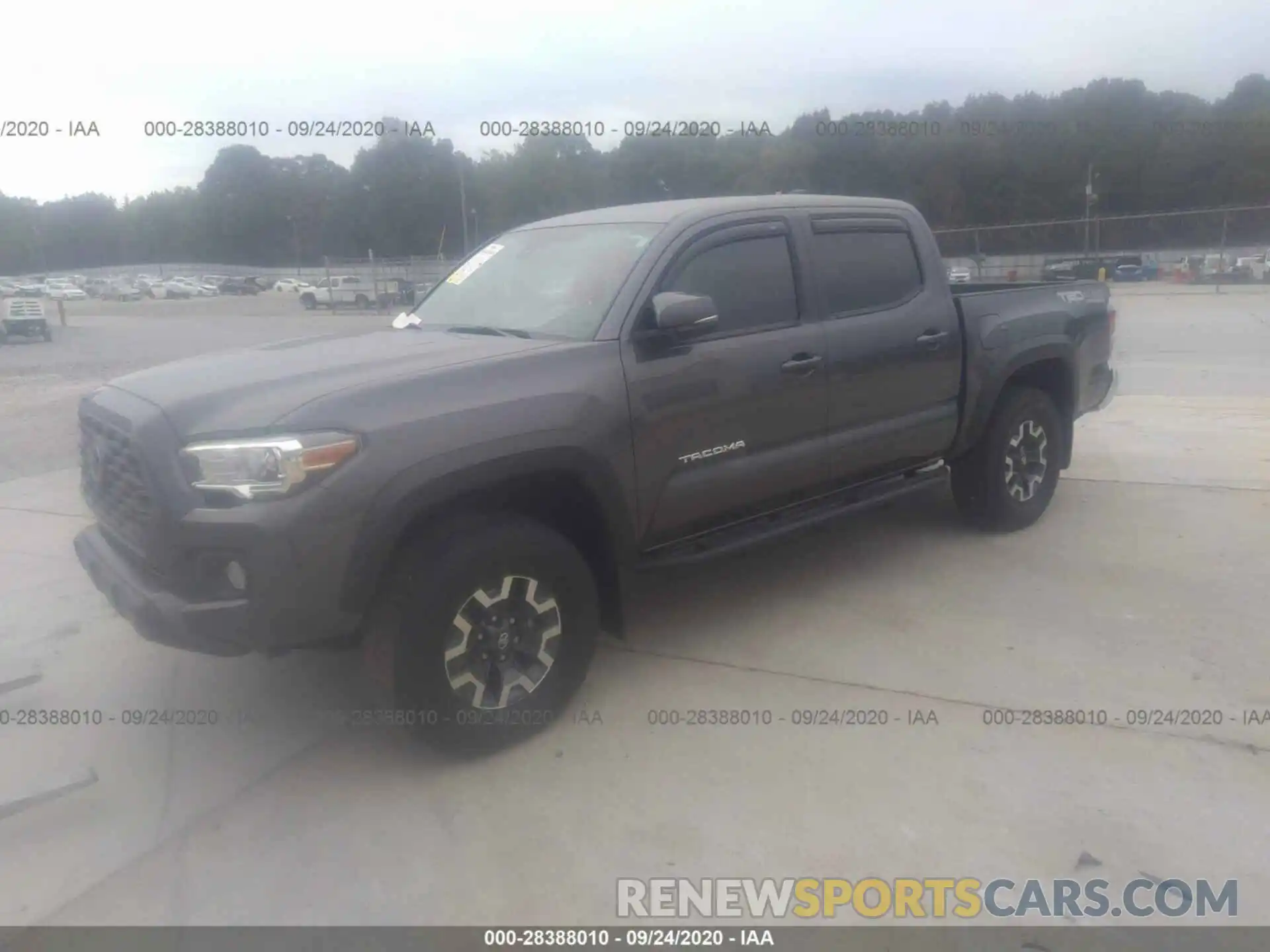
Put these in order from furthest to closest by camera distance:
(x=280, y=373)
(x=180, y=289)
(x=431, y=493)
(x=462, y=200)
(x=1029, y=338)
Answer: (x=180, y=289)
(x=462, y=200)
(x=1029, y=338)
(x=280, y=373)
(x=431, y=493)

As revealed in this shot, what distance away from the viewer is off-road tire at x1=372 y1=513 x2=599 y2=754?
3496 mm

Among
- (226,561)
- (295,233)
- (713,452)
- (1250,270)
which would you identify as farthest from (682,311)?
(295,233)

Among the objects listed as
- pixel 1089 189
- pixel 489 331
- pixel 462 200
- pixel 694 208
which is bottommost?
pixel 489 331

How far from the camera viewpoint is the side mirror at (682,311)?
3.97 m

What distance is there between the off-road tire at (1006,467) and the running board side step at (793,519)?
23cm

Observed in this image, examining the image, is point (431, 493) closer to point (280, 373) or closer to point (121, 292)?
point (280, 373)

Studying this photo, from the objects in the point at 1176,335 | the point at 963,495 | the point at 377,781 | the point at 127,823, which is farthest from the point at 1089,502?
the point at 1176,335

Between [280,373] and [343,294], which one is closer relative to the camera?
[280,373]

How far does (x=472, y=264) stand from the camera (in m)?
5.24

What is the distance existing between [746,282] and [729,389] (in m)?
0.60

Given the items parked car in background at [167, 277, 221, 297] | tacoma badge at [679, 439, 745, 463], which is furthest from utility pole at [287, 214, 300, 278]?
tacoma badge at [679, 439, 745, 463]

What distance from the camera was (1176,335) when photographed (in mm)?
17875

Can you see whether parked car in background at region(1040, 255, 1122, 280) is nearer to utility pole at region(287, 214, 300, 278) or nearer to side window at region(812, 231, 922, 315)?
utility pole at region(287, 214, 300, 278)

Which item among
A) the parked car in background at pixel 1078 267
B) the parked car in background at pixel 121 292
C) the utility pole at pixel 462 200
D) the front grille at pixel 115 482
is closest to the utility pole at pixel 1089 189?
the parked car in background at pixel 1078 267
